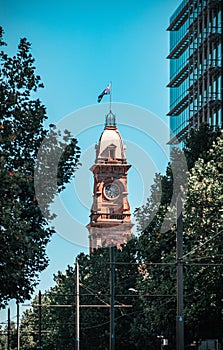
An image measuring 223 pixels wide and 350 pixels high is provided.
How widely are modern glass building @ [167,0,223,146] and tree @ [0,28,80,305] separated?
2368 inches

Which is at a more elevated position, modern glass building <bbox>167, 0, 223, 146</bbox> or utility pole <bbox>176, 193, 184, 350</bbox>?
modern glass building <bbox>167, 0, 223, 146</bbox>

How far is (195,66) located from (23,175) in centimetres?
7822

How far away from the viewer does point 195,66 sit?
112 m

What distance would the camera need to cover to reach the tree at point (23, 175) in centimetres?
3438

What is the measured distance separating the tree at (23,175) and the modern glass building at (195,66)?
6014cm

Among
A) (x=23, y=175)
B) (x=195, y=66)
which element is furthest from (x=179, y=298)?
(x=195, y=66)

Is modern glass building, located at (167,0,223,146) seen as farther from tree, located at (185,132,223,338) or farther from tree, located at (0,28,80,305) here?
tree, located at (0,28,80,305)

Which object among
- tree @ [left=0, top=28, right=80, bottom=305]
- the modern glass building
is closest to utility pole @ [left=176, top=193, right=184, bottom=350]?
tree @ [left=0, top=28, right=80, bottom=305]

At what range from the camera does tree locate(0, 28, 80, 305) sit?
1353 inches

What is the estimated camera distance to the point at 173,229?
207ft

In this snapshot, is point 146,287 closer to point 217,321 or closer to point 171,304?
point 171,304

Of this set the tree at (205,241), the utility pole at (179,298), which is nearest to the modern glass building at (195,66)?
the tree at (205,241)

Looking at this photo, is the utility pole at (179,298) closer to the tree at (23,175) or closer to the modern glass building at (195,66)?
the tree at (23,175)

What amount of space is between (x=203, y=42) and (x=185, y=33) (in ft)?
30.4
